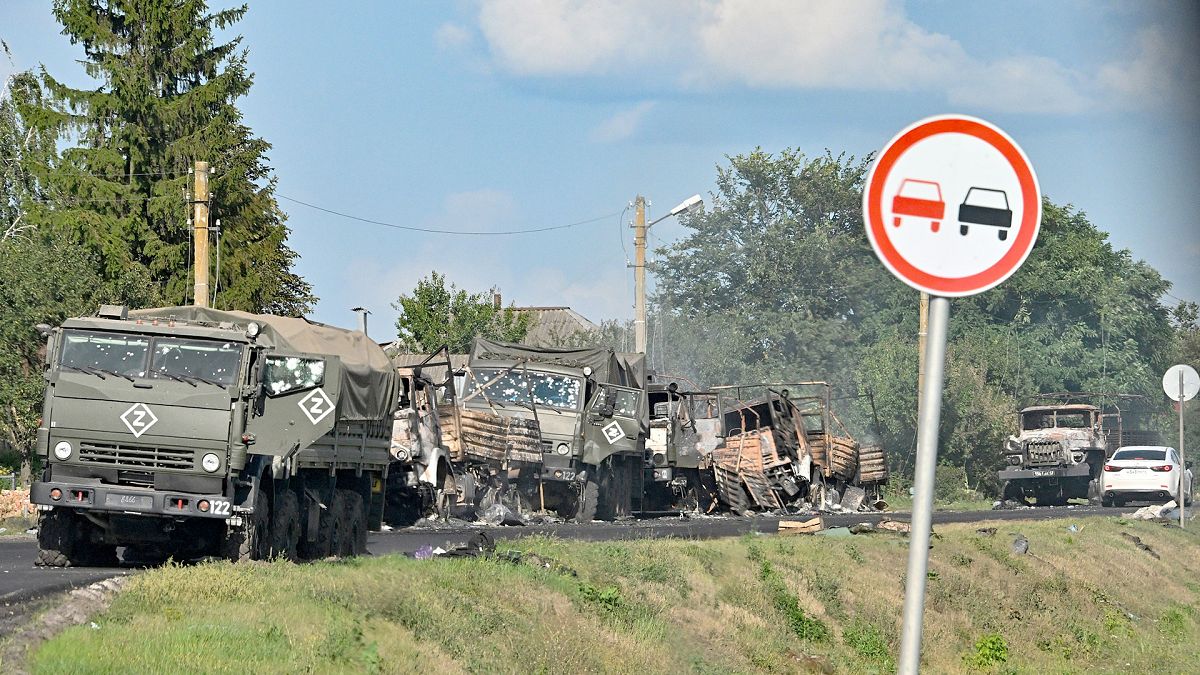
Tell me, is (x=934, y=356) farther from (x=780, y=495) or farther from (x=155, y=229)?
(x=155, y=229)

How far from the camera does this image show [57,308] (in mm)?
29094

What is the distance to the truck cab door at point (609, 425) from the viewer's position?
28062 millimetres

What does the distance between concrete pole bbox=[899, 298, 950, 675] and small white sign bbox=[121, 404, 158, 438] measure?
10.0m

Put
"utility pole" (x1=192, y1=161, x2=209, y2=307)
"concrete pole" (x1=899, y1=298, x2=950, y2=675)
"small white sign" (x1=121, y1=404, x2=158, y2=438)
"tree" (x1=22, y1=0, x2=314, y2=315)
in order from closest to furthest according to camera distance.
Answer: "concrete pole" (x1=899, y1=298, x2=950, y2=675) → "small white sign" (x1=121, y1=404, x2=158, y2=438) → "utility pole" (x1=192, y1=161, x2=209, y2=307) → "tree" (x1=22, y1=0, x2=314, y2=315)

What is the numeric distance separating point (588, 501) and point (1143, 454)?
61.0 ft

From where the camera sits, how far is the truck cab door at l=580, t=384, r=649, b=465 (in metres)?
28.1

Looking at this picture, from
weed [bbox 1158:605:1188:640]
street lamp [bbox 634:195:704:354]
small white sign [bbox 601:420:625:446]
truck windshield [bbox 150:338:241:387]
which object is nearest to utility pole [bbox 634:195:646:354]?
street lamp [bbox 634:195:704:354]

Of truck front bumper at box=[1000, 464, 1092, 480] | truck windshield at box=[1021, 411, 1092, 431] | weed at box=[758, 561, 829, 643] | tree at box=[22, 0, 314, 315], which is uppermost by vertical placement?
tree at box=[22, 0, 314, 315]

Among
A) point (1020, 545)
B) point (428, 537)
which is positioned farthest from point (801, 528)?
point (428, 537)

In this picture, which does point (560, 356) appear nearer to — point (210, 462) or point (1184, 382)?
point (1184, 382)

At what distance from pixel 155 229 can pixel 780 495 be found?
54.1 ft

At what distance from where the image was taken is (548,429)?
91.4ft

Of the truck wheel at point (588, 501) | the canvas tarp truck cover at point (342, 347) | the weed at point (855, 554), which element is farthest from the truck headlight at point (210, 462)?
the truck wheel at point (588, 501)

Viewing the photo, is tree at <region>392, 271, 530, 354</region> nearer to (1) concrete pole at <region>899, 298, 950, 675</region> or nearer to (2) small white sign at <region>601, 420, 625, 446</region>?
(2) small white sign at <region>601, 420, 625, 446</region>
